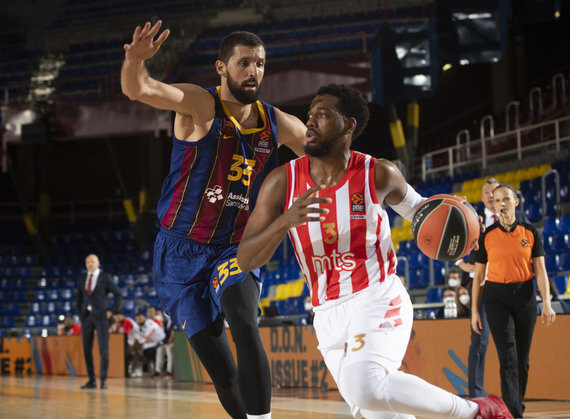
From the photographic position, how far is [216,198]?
404 centimetres

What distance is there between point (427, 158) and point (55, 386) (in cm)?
1101

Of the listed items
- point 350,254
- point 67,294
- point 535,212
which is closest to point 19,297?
point 67,294

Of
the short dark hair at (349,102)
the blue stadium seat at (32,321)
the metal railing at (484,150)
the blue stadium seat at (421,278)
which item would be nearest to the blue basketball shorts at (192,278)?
the short dark hair at (349,102)

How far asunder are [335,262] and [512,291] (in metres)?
2.93

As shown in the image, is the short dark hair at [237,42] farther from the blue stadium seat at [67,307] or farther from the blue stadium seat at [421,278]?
the blue stadium seat at [67,307]

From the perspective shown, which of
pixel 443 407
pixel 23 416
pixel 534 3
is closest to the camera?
pixel 443 407

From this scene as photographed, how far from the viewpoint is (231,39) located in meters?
3.99

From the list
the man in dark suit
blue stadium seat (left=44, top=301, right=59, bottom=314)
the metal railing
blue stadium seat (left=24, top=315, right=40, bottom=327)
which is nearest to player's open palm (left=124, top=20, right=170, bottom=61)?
the man in dark suit

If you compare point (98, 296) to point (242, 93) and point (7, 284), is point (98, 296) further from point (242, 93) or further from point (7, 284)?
point (7, 284)

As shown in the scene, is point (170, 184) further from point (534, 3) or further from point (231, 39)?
point (534, 3)

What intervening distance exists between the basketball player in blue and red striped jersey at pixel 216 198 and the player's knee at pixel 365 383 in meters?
0.80

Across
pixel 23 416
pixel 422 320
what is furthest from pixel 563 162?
pixel 23 416

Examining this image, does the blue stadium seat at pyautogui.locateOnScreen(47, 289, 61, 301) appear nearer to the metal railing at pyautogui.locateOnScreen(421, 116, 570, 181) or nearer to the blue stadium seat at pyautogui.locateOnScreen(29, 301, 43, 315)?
the blue stadium seat at pyautogui.locateOnScreen(29, 301, 43, 315)

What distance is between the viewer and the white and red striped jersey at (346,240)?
10.9ft
